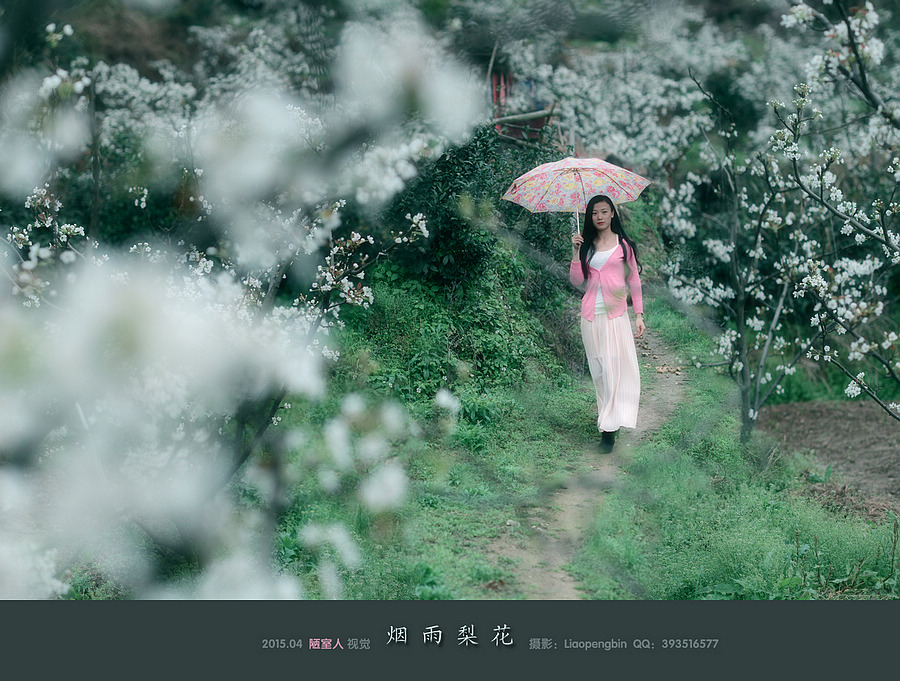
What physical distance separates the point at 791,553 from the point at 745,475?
39.2 inches

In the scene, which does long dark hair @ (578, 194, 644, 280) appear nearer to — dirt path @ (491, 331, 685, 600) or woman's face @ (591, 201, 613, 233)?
woman's face @ (591, 201, 613, 233)

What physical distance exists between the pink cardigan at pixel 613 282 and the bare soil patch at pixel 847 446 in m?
1.75

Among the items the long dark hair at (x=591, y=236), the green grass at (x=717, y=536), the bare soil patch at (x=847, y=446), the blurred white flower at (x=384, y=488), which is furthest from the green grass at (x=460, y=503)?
the bare soil patch at (x=847, y=446)

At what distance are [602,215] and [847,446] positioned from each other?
11.3 feet

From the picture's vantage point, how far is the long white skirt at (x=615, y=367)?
147 inches

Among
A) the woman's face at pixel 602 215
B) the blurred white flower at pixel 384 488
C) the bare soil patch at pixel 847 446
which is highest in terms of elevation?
the woman's face at pixel 602 215

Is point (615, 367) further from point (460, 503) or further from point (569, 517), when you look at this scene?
point (460, 503)

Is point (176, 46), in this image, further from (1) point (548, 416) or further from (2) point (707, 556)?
(2) point (707, 556)

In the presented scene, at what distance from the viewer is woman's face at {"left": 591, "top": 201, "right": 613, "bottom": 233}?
3.48 m

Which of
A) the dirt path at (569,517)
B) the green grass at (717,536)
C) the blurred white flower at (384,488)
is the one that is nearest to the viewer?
the dirt path at (569,517)

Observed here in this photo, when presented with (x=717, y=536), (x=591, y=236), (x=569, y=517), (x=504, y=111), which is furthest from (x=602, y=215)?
(x=504, y=111)

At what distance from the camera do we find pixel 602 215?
11.5 feet

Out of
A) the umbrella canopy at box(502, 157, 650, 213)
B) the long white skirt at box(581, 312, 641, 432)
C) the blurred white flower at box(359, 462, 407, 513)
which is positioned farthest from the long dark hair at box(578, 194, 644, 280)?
the blurred white flower at box(359, 462, 407, 513)

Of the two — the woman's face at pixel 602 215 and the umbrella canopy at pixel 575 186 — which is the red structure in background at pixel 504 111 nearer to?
the umbrella canopy at pixel 575 186
